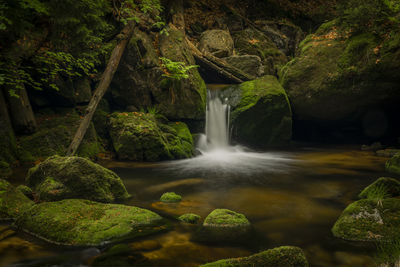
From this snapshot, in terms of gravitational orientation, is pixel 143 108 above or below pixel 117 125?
above

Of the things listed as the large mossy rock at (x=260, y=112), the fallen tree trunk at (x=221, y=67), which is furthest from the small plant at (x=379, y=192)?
the fallen tree trunk at (x=221, y=67)

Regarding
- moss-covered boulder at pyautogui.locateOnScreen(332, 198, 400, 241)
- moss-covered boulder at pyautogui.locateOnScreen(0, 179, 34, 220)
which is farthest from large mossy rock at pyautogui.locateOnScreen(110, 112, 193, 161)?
Answer: moss-covered boulder at pyautogui.locateOnScreen(332, 198, 400, 241)

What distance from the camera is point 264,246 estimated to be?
349 cm

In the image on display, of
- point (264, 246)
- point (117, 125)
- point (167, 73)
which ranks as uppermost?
point (167, 73)

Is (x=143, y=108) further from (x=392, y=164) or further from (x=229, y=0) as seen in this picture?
(x=229, y=0)

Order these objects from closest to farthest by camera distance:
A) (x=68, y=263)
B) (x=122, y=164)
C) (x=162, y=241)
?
(x=68, y=263) < (x=162, y=241) < (x=122, y=164)

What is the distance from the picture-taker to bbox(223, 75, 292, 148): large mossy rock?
12.6m

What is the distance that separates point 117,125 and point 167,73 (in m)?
3.12

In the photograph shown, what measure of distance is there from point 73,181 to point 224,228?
2.83 metres

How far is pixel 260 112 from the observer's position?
41.7ft

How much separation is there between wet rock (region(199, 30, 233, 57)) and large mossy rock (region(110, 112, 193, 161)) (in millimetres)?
6913

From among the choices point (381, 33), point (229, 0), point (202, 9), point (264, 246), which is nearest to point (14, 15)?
point (264, 246)

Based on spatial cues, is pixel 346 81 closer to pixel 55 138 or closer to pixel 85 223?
pixel 55 138

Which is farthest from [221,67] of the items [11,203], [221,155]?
[11,203]
